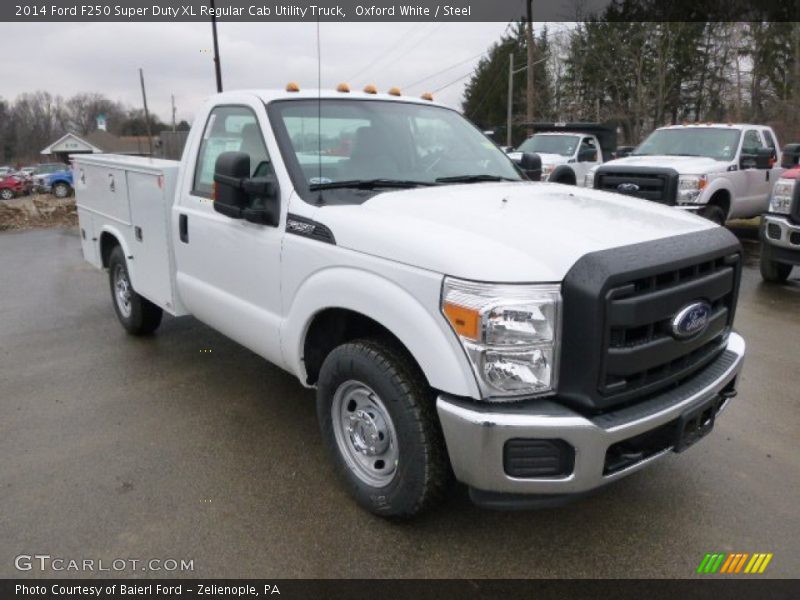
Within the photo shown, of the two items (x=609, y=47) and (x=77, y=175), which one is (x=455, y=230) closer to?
(x=77, y=175)

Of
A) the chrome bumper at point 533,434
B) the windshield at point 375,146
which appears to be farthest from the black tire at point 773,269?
the chrome bumper at point 533,434

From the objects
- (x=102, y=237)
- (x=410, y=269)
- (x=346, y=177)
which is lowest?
(x=102, y=237)

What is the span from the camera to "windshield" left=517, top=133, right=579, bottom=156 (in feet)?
47.9

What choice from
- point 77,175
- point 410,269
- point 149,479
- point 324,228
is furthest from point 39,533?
point 77,175

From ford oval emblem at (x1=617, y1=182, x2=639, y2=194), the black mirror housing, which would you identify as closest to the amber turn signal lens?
the black mirror housing

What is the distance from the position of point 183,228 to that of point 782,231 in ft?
20.8

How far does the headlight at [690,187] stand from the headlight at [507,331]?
309 inches

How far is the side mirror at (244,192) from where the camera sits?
3.22m

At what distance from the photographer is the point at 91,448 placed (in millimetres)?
3709

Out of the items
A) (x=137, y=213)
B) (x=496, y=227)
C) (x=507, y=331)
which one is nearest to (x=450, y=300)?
(x=507, y=331)

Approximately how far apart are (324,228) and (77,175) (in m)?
4.35
